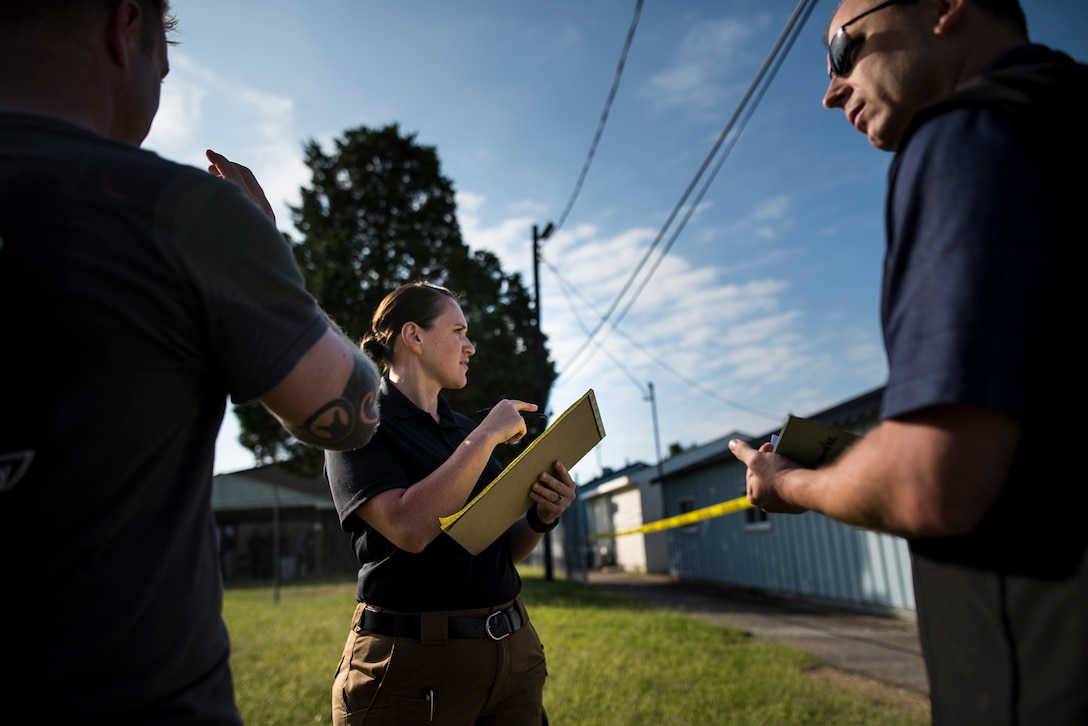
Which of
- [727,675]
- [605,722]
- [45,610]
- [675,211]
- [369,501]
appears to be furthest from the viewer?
[675,211]

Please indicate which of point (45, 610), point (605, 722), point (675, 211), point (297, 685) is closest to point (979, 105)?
point (45, 610)

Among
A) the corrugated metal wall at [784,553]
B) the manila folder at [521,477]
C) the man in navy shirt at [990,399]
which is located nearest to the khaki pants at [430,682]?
the manila folder at [521,477]

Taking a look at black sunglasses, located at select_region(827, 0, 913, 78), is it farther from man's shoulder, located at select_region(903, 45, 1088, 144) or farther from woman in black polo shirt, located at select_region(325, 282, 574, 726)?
woman in black polo shirt, located at select_region(325, 282, 574, 726)

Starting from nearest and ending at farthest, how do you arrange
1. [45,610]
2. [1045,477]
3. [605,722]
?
[45,610], [1045,477], [605,722]

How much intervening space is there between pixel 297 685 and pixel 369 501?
5.06 m

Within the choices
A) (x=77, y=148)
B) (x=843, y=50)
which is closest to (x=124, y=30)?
(x=77, y=148)

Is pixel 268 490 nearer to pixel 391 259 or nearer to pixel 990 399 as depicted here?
pixel 391 259

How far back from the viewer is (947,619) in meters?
1.03

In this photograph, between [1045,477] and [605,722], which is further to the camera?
[605,722]

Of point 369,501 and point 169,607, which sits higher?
point 369,501

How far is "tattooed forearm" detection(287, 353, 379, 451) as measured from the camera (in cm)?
113

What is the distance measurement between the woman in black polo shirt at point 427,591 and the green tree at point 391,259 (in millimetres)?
13939

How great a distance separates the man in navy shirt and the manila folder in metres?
0.99

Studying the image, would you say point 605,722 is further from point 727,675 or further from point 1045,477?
point 1045,477
